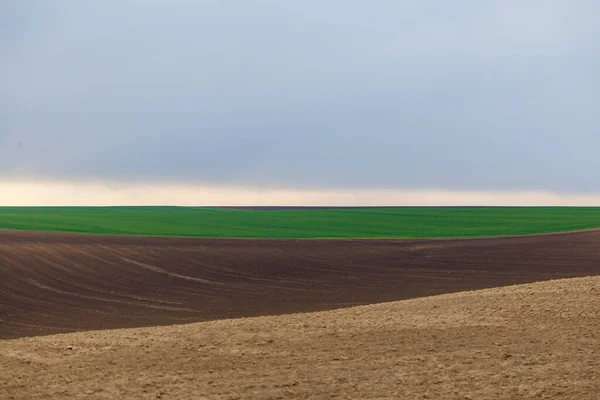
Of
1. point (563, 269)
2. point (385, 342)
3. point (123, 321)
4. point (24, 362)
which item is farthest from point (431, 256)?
point (24, 362)

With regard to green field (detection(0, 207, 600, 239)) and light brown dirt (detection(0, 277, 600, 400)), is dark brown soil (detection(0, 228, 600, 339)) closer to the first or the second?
→ light brown dirt (detection(0, 277, 600, 400))

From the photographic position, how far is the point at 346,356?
15734 mm

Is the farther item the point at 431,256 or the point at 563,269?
the point at 431,256

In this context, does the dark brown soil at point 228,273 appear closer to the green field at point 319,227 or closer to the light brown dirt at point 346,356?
the light brown dirt at point 346,356

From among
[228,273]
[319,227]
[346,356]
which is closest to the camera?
[346,356]

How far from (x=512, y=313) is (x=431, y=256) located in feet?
76.3

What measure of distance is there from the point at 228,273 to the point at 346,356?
67.3ft

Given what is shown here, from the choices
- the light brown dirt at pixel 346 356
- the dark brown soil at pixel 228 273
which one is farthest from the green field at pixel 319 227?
the light brown dirt at pixel 346 356

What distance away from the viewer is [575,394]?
43.2 feet

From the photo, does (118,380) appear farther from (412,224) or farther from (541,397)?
(412,224)

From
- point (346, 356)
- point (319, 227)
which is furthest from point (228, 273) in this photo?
point (319, 227)

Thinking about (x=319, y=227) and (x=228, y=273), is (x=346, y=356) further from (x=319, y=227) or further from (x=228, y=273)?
(x=319, y=227)

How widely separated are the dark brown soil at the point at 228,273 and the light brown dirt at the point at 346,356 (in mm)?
6807

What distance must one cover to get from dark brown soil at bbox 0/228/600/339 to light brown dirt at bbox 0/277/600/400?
22.3 feet
